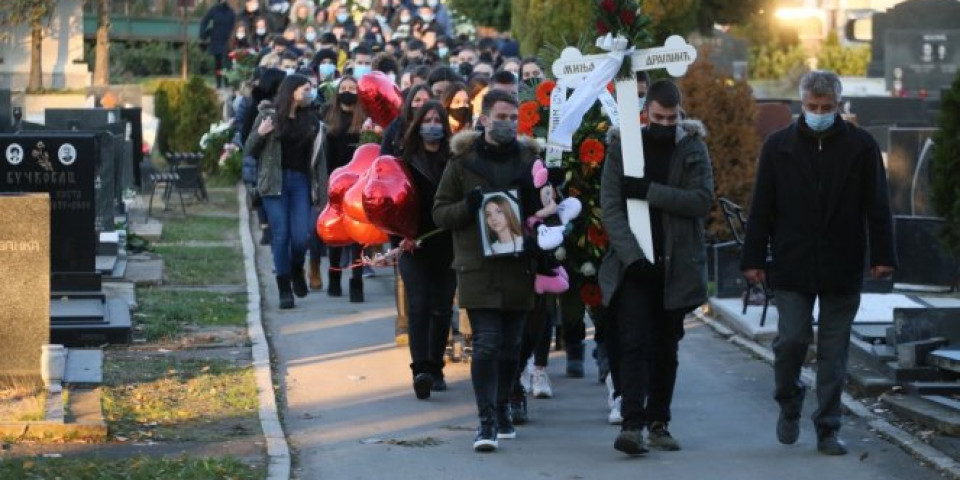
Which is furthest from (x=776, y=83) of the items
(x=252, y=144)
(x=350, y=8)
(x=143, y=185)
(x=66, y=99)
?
(x=252, y=144)

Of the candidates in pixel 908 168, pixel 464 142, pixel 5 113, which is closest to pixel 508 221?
pixel 464 142

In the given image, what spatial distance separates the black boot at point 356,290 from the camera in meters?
16.3

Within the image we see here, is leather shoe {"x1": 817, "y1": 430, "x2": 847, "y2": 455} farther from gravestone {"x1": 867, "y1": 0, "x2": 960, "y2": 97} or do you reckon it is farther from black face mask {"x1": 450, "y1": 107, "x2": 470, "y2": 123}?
gravestone {"x1": 867, "y1": 0, "x2": 960, "y2": 97}

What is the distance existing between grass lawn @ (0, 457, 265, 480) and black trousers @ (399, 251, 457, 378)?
2389mm

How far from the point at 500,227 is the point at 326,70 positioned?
12.7 metres

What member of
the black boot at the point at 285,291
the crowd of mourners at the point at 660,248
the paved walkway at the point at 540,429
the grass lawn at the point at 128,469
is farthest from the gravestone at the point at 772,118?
the grass lawn at the point at 128,469

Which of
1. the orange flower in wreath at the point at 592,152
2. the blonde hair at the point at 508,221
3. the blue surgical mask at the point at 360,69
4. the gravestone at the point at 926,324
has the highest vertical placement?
the blue surgical mask at the point at 360,69

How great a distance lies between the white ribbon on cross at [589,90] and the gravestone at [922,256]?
6.38 metres

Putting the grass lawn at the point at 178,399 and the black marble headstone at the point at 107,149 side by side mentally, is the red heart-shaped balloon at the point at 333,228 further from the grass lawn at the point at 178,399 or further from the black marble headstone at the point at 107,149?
the black marble headstone at the point at 107,149

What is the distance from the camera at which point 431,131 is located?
11625 millimetres

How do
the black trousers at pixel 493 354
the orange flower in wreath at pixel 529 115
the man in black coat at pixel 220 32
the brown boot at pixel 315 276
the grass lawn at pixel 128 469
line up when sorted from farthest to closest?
the man in black coat at pixel 220 32 → the brown boot at pixel 315 276 → the orange flower in wreath at pixel 529 115 → the black trousers at pixel 493 354 → the grass lawn at pixel 128 469

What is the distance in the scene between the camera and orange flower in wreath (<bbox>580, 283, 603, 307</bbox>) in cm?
1083

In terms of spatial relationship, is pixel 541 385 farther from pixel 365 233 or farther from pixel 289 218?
pixel 289 218

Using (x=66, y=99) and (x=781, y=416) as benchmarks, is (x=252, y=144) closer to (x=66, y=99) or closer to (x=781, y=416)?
(x=781, y=416)
